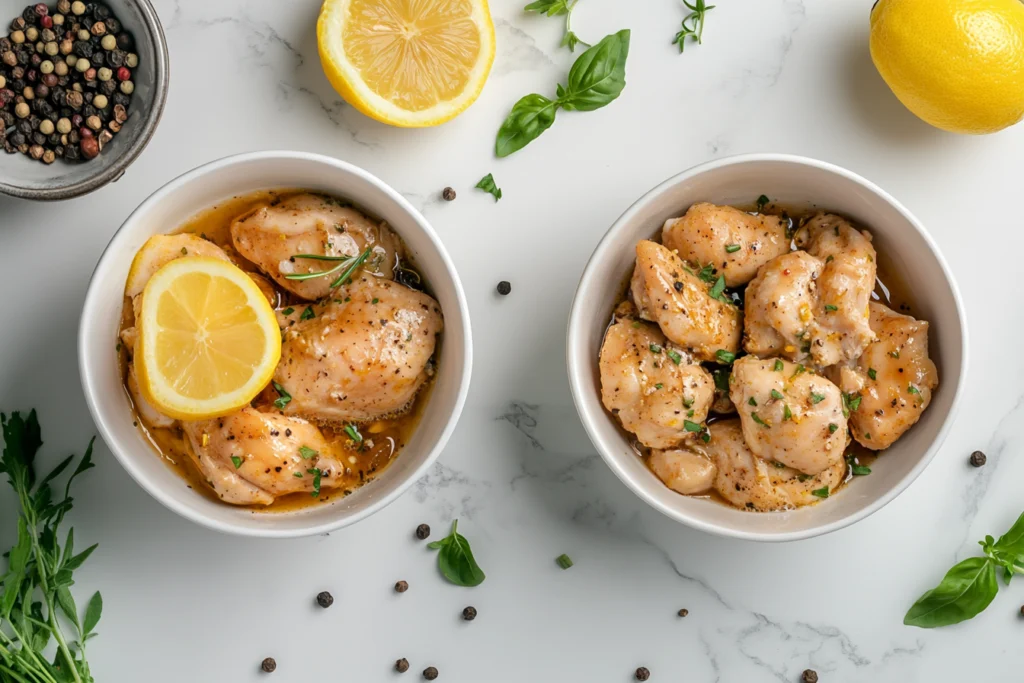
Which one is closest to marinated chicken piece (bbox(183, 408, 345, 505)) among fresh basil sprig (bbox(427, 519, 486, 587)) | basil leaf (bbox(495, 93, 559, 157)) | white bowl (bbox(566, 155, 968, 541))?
fresh basil sprig (bbox(427, 519, 486, 587))

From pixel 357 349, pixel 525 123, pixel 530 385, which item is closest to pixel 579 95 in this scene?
pixel 525 123

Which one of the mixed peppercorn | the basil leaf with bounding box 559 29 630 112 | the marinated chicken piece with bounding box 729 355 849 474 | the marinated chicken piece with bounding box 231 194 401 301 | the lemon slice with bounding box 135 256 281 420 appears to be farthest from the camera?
the basil leaf with bounding box 559 29 630 112

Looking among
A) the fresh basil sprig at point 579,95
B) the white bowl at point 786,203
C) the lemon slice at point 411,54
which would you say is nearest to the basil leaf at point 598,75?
the fresh basil sprig at point 579,95

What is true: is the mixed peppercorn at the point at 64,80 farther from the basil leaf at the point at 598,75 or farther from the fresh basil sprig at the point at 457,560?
the fresh basil sprig at the point at 457,560

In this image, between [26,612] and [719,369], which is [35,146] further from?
[719,369]

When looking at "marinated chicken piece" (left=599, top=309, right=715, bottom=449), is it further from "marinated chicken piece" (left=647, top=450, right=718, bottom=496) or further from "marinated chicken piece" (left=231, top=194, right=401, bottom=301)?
"marinated chicken piece" (left=231, top=194, right=401, bottom=301)

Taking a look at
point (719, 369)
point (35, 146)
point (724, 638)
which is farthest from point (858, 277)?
point (35, 146)

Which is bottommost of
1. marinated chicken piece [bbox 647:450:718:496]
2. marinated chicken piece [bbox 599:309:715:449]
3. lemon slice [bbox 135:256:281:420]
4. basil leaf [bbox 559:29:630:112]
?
marinated chicken piece [bbox 647:450:718:496]

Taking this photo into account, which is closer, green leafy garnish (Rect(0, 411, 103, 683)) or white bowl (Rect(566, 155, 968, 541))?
white bowl (Rect(566, 155, 968, 541))
